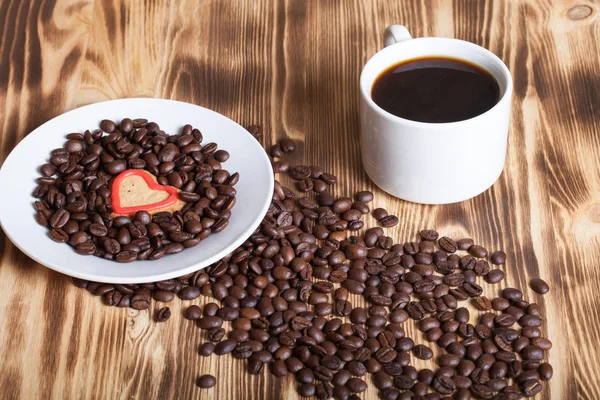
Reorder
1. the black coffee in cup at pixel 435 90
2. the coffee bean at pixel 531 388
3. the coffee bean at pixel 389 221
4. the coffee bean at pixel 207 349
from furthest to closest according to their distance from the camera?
the coffee bean at pixel 389 221 → the black coffee in cup at pixel 435 90 → the coffee bean at pixel 207 349 → the coffee bean at pixel 531 388

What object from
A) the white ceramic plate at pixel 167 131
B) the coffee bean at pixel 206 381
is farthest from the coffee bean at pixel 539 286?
the coffee bean at pixel 206 381

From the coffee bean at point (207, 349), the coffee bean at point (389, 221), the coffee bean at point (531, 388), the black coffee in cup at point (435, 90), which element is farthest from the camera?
the coffee bean at point (389, 221)

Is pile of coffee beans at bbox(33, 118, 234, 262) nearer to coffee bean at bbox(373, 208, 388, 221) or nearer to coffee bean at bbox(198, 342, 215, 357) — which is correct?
coffee bean at bbox(198, 342, 215, 357)

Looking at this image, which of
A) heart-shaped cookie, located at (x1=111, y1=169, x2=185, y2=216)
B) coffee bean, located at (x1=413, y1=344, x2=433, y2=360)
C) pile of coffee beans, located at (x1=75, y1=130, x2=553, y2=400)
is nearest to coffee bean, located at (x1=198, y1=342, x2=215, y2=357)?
A: pile of coffee beans, located at (x1=75, y1=130, x2=553, y2=400)

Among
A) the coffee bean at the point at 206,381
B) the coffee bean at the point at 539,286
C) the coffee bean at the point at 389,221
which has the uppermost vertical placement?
the coffee bean at the point at 539,286

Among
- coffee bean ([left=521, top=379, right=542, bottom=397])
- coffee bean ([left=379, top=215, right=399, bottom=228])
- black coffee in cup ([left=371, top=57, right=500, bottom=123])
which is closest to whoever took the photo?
coffee bean ([left=521, top=379, right=542, bottom=397])

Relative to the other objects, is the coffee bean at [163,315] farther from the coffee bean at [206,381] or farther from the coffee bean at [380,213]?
the coffee bean at [380,213]

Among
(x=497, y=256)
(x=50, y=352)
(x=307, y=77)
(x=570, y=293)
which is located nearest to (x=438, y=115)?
(x=497, y=256)
